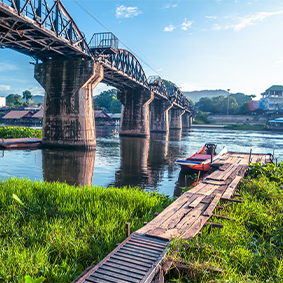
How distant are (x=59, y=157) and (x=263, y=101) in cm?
17204

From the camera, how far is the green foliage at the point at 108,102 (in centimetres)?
15546

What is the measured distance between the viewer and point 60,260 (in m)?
5.22

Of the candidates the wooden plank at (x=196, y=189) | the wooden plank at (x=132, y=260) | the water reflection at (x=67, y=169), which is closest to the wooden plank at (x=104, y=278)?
the wooden plank at (x=132, y=260)

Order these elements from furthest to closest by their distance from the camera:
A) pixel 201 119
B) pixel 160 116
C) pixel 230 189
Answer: pixel 201 119, pixel 160 116, pixel 230 189

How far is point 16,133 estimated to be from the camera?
37375 millimetres

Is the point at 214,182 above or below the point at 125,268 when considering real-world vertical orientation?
below

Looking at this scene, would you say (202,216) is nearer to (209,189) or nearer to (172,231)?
(172,231)

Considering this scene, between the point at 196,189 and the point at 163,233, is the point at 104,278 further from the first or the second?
the point at 196,189

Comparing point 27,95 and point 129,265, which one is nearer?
point 129,265

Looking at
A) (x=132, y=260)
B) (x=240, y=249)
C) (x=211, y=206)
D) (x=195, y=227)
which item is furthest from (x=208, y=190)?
(x=132, y=260)

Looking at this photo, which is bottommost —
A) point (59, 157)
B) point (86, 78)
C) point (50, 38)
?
point (59, 157)

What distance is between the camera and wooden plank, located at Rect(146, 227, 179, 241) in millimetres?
5396

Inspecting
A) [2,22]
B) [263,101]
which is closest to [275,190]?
[2,22]

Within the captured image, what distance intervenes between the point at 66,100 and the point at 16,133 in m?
10.7
